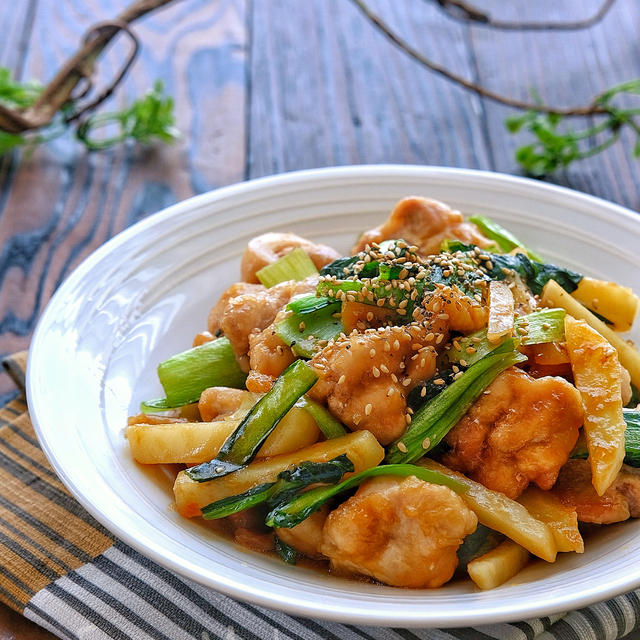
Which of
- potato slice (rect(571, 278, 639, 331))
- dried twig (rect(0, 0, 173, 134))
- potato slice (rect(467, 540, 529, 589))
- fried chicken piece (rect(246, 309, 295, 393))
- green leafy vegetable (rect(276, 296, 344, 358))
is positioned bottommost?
potato slice (rect(467, 540, 529, 589))

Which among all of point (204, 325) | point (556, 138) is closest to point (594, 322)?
point (204, 325)

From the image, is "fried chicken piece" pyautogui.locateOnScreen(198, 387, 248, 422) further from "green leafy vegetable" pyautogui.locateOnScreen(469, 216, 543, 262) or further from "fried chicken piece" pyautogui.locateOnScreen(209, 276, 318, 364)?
"green leafy vegetable" pyautogui.locateOnScreen(469, 216, 543, 262)

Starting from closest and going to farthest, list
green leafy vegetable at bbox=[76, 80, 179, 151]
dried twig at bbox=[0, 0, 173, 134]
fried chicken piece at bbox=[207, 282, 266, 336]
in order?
fried chicken piece at bbox=[207, 282, 266, 336] < dried twig at bbox=[0, 0, 173, 134] < green leafy vegetable at bbox=[76, 80, 179, 151]

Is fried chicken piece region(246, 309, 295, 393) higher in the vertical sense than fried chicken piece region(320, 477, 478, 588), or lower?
higher

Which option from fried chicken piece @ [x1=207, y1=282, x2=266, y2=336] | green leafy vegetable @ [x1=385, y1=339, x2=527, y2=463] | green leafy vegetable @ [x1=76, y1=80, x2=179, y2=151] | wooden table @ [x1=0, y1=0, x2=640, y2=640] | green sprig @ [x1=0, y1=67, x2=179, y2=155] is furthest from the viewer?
green leafy vegetable @ [x1=76, y1=80, x2=179, y2=151]

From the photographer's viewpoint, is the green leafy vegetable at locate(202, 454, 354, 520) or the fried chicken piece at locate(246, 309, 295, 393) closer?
the green leafy vegetable at locate(202, 454, 354, 520)

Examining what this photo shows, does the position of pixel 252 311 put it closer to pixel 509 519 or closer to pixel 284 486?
pixel 284 486

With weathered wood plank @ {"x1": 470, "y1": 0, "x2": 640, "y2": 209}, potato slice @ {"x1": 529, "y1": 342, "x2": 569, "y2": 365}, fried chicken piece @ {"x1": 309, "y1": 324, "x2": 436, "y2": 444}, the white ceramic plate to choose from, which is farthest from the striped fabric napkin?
weathered wood plank @ {"x1": 470, "y1": 0, "x2": 640, "y2": 209}

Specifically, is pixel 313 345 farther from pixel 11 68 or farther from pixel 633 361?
pixel 11 68
